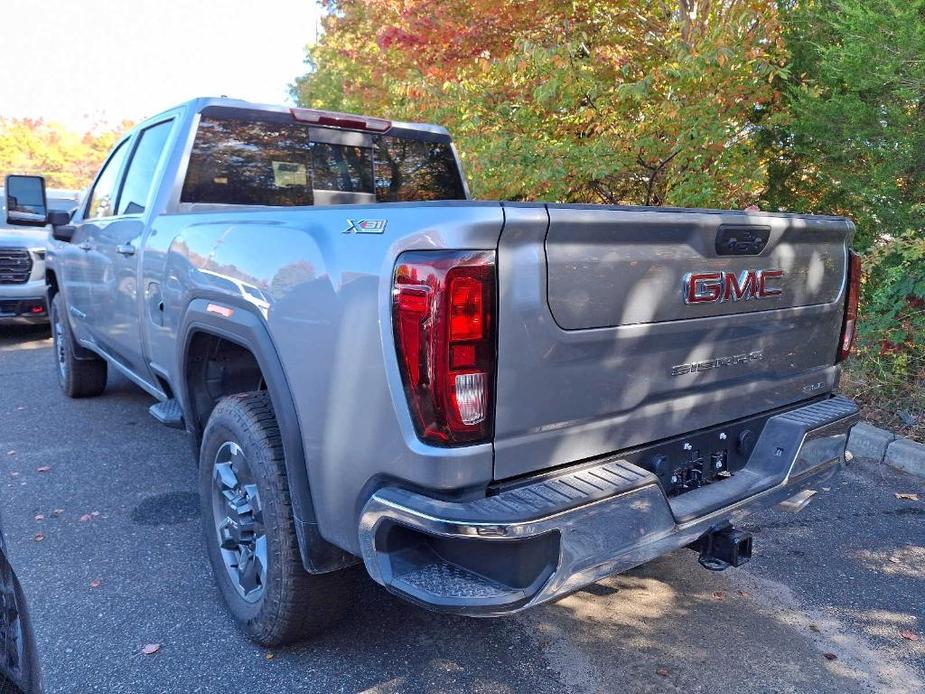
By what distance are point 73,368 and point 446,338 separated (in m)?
5.15

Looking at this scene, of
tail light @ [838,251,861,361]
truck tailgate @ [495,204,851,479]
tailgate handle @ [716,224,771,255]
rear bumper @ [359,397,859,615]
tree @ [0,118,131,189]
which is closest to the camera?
rear bumper @ [359,397,859,615]

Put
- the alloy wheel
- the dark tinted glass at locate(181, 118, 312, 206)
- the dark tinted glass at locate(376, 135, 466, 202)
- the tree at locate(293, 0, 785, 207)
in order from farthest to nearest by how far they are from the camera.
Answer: the tree at locate(293, 0, 785, 207) → the dark tinted glass at locate(376, 135, 466, 202) → the dark tinted glass at locate(181, 118, 312, 206) → the alloy wheel

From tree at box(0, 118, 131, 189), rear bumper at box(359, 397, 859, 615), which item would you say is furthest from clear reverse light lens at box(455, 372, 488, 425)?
tree at box(0, 118, 131, 189)

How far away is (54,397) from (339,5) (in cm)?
747

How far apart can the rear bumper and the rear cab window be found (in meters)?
2.49

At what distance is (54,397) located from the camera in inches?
246

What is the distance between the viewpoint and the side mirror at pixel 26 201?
525cm

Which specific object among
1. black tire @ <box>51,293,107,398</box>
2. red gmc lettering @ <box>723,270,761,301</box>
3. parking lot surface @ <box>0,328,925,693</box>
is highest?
red gmc lettering @ <box>723,270,761,301</box>

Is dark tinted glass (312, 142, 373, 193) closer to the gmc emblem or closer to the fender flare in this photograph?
the fender flare

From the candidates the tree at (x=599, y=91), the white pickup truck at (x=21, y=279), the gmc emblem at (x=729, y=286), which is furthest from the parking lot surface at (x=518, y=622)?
the white pickup truck at (x=21, y=279)

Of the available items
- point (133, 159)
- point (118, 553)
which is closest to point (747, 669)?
point (118, 553)

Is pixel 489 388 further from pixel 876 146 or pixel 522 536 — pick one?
pixel 876 146

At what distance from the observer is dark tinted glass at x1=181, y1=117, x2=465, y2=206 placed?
3.82m

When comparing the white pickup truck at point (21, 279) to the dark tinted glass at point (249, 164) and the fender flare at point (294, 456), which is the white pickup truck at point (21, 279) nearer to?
the dark tinted glass at point (249, 164)
